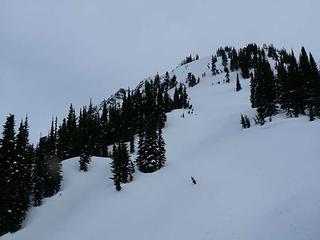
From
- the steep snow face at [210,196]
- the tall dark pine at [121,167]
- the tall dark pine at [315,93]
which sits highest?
the tall dark pine at [315,93]

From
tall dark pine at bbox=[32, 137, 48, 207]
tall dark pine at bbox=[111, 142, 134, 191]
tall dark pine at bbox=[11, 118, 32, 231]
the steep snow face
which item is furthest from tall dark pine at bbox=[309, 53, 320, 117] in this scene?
tall dark pine at bbox=[11, 118, 32, 231]

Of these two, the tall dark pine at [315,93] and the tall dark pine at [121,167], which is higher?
the tall dark pine at [315,93]

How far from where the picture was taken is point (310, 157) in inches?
1463

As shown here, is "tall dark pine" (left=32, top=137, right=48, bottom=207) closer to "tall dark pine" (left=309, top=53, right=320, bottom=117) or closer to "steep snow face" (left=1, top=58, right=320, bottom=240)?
"steep snow face" (left=1, top=58, right=320, bottom=240)

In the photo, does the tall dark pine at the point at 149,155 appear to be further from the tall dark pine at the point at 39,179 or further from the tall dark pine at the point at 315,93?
the tall dark pine at the point at 315,93

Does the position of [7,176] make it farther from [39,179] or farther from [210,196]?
[210,196]

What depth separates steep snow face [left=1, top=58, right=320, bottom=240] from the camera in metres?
26.0

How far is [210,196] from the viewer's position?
34531 mm

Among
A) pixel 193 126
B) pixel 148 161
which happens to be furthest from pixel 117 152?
pixel 193 126

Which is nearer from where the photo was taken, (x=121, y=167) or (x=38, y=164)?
(x=121, y=167)

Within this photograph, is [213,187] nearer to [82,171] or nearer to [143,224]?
[143,224]

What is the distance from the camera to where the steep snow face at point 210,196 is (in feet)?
85.2

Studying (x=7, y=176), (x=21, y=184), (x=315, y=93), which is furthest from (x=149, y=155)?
(x=315, y=93)

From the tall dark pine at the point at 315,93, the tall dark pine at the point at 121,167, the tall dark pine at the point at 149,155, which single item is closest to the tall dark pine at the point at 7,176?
the tall dark pine at the point at 121,167
